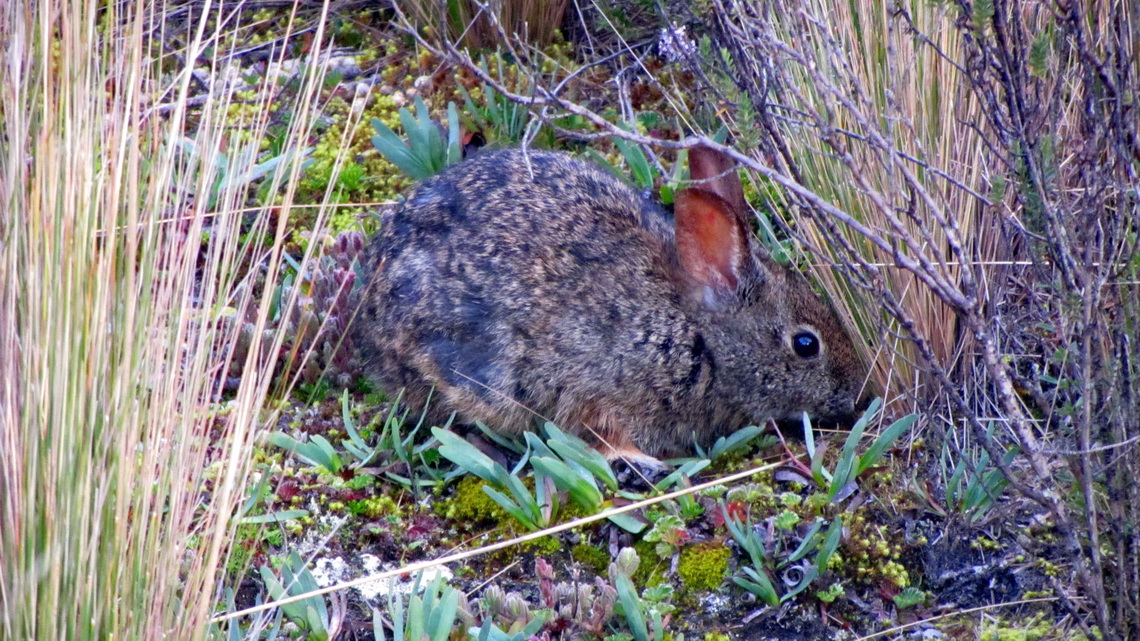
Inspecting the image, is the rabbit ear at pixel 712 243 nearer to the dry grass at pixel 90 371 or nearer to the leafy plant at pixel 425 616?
the leafy plant at pixel 425 616

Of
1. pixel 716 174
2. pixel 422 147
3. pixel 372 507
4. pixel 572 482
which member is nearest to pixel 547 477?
pixel 572 482

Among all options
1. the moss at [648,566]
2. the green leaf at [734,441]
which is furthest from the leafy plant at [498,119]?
the moss at [648,566]

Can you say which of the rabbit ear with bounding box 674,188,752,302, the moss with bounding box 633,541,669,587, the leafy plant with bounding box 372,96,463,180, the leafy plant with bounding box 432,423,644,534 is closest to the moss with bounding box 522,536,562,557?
the leafy plant with bounding box 432,423,644,534

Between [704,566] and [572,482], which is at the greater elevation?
[572,482]

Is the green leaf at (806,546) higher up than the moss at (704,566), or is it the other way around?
the green leaf at (806,546)

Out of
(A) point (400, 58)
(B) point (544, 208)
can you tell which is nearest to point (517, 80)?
(A) point (400, 58)

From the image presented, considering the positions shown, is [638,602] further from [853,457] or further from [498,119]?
[498,119]
